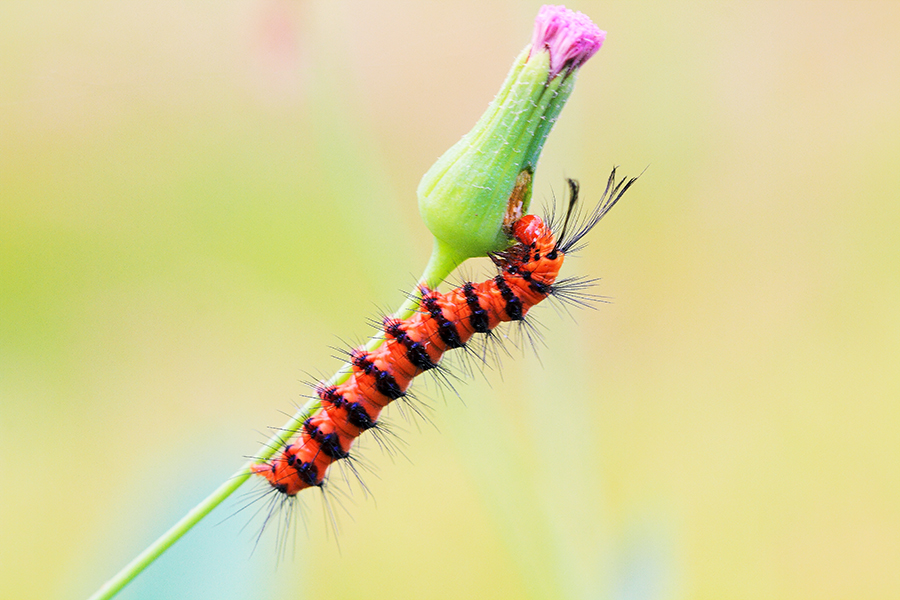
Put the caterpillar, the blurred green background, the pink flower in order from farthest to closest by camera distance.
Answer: the blurred green background → the caterpillar → the pink flower

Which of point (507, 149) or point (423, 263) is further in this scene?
point (423, 263)

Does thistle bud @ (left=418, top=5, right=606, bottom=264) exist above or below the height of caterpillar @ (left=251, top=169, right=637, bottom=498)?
above

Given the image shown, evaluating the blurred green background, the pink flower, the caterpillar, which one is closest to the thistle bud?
the pink flower

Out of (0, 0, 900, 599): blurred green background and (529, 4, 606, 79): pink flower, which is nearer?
(529, 4, 606, 79): pink flower

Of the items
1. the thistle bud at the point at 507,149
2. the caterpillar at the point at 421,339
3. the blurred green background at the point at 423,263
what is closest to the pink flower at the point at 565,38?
the thistle bud at the point at 507,149

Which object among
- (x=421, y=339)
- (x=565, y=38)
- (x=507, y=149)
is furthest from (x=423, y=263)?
(x=565, y=38)

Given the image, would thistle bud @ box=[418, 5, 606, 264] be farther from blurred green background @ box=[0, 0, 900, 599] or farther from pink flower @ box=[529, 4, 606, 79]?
blurred green background @ box=[0, 0, 900, 599]

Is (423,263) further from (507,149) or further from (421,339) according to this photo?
(507,149)
